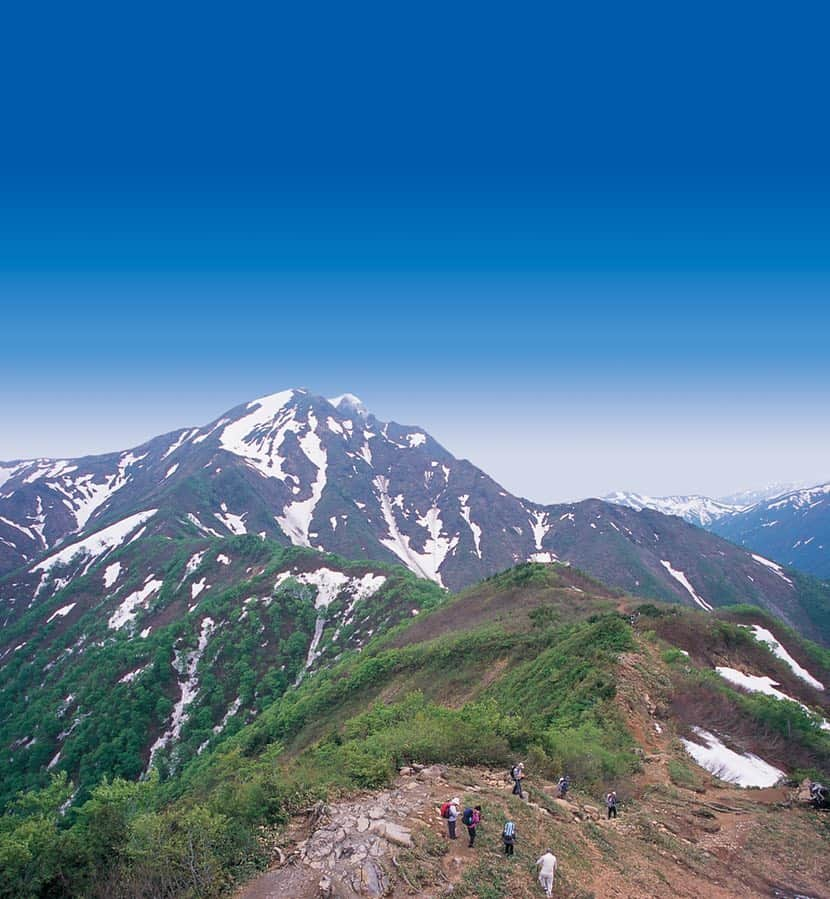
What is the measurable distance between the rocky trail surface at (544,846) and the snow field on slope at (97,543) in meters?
132

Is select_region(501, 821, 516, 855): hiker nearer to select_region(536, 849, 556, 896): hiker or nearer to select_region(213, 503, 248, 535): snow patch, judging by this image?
select_region(536, 849, 556, 896): hiker

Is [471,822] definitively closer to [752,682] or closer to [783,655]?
[752,682]

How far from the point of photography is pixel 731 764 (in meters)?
22.2

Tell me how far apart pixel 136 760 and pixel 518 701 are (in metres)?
49.7

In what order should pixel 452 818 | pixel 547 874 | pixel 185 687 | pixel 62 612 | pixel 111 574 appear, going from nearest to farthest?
pixel 547 874 < pixel 452 818 < pixel 185 687 < pixel 62 612 < pixel 111 574

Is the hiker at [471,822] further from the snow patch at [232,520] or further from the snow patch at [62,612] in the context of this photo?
the snow patch at [232,520]

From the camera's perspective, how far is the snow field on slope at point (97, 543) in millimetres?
121188

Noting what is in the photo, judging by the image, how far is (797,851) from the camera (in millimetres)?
15188

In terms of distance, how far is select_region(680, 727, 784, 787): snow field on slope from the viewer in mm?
21078

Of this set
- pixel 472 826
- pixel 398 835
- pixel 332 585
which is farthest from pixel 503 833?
pixel 332 585

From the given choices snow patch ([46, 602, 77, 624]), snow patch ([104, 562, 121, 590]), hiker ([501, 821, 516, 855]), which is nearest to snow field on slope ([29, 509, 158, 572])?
snow patch ([104, 562, 121, 590])

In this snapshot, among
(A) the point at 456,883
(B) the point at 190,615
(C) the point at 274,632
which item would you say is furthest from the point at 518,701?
(B) the point at 190,615

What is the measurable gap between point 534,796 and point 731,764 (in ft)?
42.0

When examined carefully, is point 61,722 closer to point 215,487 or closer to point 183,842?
point 183,842
